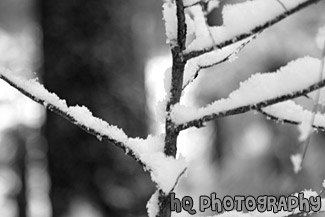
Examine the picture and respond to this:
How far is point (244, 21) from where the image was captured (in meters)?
0.33

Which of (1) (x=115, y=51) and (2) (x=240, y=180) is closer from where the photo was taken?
(1) (x=115, y=51)

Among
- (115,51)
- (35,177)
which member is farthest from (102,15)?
(35,177)

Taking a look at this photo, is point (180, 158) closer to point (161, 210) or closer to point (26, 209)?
point (161, 210)

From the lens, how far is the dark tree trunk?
1.18m

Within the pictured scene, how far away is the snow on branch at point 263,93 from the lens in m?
0.33

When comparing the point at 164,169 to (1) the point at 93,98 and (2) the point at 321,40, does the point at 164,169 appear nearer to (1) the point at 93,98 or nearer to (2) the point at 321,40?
(2) the point at 321,40

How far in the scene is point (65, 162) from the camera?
1200 millimetres

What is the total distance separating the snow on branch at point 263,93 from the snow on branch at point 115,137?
27 mm

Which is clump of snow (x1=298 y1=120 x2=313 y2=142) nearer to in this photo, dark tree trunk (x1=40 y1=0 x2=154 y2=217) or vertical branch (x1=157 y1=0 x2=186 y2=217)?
vertical branch (x1=157 y1=0 x2=186 y2=217)

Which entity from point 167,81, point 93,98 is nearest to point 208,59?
point 167,81

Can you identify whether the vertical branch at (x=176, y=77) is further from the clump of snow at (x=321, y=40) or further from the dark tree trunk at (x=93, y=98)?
the dark tree trunk at (x=93, y=98)

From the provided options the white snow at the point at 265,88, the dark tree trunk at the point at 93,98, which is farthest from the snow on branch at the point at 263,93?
the dark tree trunk at the point at 93,98

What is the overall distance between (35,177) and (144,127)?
5.54 metres

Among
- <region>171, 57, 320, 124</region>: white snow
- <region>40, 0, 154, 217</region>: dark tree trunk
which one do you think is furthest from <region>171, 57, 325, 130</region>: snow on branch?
<region>40, 0, 154, 217</region>: dark tree trunk
